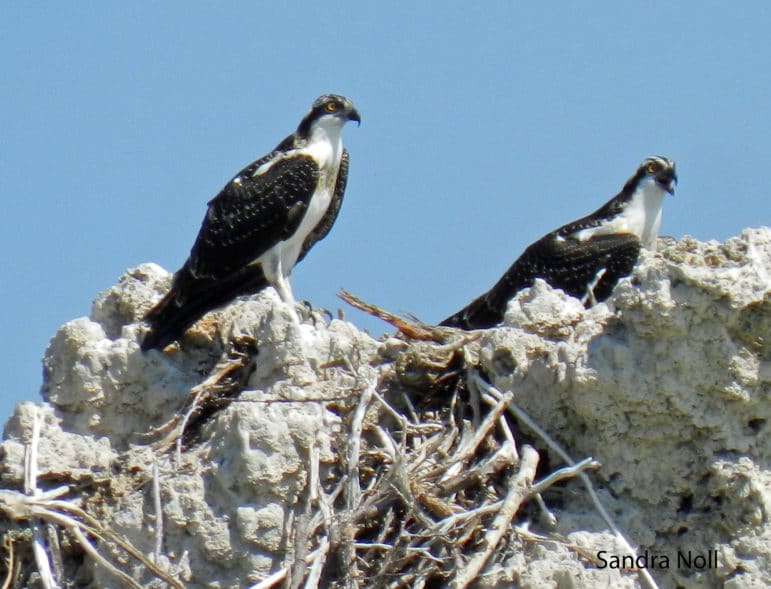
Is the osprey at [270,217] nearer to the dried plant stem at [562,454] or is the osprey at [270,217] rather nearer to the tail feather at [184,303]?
the tail feather at [184,303]

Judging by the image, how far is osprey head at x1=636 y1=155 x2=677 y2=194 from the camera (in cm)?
1239

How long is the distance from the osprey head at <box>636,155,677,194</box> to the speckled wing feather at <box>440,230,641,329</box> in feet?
2.16

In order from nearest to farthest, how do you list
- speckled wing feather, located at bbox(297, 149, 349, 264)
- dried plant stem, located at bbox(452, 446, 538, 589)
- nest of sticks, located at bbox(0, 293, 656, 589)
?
dried plant stem, located at bbox(452, 446, 538, 589) < nest of sticks, located at bbox(0, 293, 656, 589) < speckled wing feather, located at bbox(297, 149, 349, 264)

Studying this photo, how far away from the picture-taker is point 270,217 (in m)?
12.1

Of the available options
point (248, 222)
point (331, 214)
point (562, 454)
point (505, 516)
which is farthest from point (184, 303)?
point (505, 516)

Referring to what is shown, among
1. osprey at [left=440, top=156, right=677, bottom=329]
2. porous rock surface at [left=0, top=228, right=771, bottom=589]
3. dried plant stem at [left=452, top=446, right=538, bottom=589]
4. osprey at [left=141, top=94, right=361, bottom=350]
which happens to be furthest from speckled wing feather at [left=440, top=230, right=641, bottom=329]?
dried plant stem at [left=452, top=446, right=538, bottom=589]

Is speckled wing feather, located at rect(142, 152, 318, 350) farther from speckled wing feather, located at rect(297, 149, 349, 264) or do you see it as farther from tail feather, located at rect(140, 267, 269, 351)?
speckled wing feather, located at rect(297, 149, 349, 264)

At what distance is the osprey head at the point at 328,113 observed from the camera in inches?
502

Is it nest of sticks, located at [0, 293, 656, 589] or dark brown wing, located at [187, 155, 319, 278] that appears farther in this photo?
dark brown wing, located at [187, 155, 319, 278]

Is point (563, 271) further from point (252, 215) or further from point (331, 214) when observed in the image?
point (252, 215)

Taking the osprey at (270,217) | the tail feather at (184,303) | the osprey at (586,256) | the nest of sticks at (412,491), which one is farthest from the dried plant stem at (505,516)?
the osprey at (270,217)

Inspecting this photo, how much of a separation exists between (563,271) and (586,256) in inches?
7.5

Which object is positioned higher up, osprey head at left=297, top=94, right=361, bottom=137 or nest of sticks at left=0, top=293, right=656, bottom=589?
osprey head at left=297, top=94, right=361, bottom=137

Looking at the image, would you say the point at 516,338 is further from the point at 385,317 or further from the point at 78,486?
the point at 78,486
